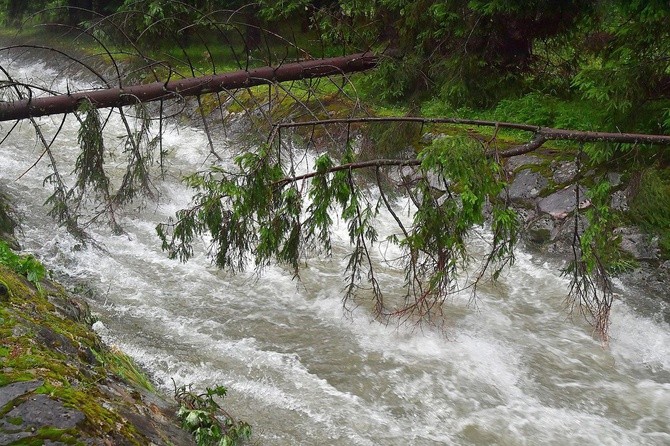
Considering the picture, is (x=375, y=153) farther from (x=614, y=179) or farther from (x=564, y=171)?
(x=614, y=179)

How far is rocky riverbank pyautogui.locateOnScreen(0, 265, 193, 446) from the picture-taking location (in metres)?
2.78

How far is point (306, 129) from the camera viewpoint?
12859mm

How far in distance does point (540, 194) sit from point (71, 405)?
7.61 metres

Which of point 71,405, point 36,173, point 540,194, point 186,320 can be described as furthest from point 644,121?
point 36,173

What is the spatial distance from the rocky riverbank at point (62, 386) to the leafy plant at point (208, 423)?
Answer: 85 mm

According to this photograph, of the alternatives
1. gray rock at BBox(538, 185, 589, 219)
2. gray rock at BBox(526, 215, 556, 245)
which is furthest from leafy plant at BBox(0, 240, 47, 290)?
gray rock at BBox(538, 185, 589, 219)

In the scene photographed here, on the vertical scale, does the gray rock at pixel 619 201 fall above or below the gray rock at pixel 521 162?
below

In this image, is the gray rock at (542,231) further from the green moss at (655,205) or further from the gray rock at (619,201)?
the green moss at (655,205)

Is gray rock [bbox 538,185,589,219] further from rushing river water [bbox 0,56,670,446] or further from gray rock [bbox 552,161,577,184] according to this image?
rushing river water [bbox 0,56,670,446]

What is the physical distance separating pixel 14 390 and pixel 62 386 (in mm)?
272

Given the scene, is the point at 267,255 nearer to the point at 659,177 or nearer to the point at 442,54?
the point at 659,177

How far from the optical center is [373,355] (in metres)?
6.32

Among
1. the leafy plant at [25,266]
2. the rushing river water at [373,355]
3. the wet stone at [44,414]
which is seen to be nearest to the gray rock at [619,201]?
the rushing river water at [373,355]

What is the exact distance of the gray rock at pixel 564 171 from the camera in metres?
8.93
